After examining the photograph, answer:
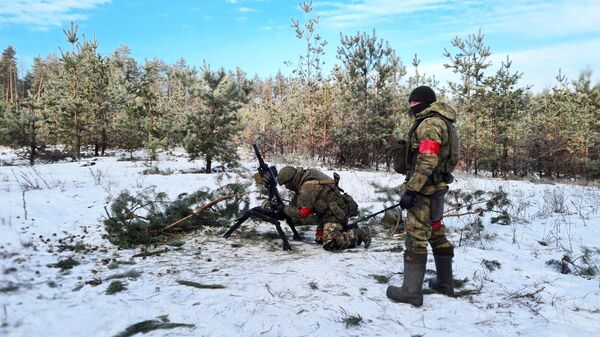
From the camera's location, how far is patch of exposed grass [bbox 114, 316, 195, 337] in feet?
9.16

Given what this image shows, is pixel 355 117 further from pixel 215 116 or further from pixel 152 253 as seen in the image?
pixel 152 253

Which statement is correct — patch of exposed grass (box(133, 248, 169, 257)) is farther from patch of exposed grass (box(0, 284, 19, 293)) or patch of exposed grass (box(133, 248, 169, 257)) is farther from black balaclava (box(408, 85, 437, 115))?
black balaclava (box(408, 85, 437, 115))

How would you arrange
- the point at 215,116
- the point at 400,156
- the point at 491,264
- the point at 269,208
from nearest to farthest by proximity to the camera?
the point at 400,156
the point at 491,264
the point at 269,208
the point at 215,116

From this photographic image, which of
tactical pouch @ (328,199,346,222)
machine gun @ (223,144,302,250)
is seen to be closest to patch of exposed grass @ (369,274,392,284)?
tactical pouch @ (328,199,346,222)

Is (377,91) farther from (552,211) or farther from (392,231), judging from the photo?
(392,231)

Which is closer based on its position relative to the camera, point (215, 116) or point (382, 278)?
point (382, 278)

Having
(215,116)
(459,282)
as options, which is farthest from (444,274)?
(215,116)

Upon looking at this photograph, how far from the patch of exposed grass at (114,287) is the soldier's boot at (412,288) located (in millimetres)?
2468

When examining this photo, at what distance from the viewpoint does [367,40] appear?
1653 centimetres

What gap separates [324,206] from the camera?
5.46 m

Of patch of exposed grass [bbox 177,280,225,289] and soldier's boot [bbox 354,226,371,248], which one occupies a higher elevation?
soldier's boot [bbox 354,226,371,248]

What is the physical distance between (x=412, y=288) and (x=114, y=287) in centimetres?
271

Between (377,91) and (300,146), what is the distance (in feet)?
16.6

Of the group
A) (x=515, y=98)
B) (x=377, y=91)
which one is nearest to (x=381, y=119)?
(x=377, y=91)
